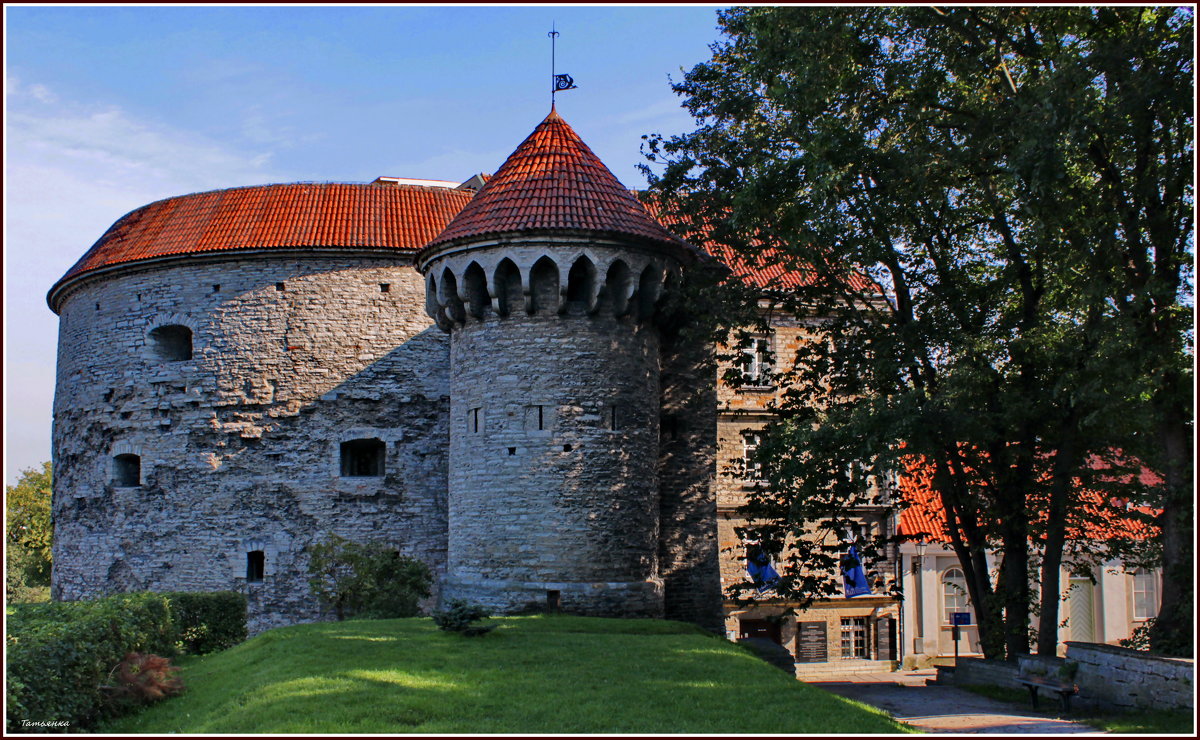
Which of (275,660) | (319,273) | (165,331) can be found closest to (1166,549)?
(275,660)

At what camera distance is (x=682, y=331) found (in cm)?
1727

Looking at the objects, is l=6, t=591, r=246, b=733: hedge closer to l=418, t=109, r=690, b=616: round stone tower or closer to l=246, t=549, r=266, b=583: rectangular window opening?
l=418, t=109, r=690, b=616: round stone tower

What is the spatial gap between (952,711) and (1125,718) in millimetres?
2013

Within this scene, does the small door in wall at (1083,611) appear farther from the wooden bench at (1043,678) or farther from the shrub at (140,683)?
the shrub at (140,683)

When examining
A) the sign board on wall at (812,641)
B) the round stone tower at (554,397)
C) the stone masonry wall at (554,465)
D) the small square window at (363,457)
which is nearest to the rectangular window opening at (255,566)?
the small square window at (363,457)

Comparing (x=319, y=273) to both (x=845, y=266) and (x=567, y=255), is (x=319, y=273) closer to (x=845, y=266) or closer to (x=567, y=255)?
(x=567, y=255)

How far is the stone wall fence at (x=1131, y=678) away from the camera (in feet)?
38.4

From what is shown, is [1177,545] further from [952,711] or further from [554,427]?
[554,427]

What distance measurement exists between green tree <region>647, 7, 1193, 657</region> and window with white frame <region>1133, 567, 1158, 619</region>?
16.2 metres

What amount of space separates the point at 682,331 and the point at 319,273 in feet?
30.4

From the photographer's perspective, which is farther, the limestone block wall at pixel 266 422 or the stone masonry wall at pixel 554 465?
the limestone block wall at pixel 266 422

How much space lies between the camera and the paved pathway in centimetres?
1134

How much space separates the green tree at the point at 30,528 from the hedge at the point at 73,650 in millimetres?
30927

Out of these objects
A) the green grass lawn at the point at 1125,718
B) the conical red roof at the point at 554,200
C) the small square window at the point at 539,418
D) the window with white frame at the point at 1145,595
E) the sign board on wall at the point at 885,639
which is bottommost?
the sign board on wall at the point at 885,639
